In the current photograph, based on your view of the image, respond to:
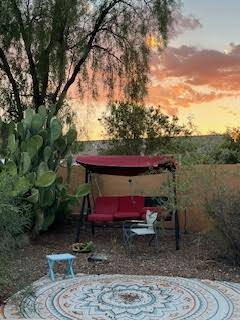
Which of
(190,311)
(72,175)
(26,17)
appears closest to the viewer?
(190,311)

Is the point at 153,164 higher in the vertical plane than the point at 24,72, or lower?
lower

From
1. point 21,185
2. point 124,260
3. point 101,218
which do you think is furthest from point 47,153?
point 124,260

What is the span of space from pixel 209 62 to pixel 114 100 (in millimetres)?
3814

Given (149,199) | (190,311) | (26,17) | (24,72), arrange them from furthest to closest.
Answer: (24,72)
(26,17)
(149,199)
(190,311)

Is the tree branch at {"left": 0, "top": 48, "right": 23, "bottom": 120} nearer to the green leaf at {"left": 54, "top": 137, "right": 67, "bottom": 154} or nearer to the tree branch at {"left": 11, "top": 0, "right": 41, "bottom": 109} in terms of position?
the tree branch at {"left": 11, "top": 0, "right": 41, "bottom": 109}

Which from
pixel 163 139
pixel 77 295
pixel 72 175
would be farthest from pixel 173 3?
pixel 77 295

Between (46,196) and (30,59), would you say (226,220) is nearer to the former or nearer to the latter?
(46,196)

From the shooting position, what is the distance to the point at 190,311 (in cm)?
729

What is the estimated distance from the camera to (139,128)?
724 inches

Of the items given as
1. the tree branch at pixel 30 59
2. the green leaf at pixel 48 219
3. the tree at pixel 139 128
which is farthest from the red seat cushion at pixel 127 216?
the tree branch at pixel 30 59

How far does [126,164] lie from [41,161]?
1.89m

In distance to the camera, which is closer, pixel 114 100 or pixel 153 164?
pixel 153 164

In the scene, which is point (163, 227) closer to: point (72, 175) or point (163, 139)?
point (72, 175)

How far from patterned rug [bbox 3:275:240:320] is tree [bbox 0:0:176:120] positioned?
9.15 metres
